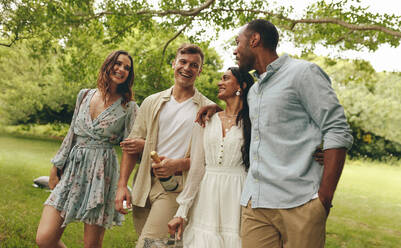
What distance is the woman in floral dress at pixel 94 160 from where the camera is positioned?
376cm

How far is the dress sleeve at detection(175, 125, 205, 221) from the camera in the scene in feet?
9.93

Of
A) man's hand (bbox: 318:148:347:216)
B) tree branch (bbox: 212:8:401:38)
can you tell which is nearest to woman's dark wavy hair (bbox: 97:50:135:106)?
man's hand (bbox: 318:148:347:216)

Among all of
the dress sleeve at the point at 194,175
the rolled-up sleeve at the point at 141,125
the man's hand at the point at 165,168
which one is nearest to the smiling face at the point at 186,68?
the rolled-up sleeve at the point at 141,125

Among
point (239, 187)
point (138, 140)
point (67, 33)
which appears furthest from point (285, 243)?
point (67, 33)

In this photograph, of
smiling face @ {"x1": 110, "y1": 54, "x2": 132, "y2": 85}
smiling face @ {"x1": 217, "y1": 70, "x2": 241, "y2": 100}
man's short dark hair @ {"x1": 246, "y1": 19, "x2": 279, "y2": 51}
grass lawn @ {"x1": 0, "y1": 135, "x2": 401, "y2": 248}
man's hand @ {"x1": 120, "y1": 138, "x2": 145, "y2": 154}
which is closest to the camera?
man's short dark hair @ {"x1": 246, "y1": 19, "x2": 279, "y2": 51}

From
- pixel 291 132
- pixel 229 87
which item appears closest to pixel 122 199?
pixel 229 87

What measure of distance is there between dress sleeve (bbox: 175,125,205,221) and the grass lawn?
4967mm

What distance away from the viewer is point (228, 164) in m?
3.05

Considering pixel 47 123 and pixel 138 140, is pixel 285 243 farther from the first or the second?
pixel 47 123

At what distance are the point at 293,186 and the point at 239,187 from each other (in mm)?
701

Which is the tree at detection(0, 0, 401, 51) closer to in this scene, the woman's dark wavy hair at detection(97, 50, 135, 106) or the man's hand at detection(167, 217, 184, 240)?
the woman's dark wavy hair at detection(97, 50, 135, 106)

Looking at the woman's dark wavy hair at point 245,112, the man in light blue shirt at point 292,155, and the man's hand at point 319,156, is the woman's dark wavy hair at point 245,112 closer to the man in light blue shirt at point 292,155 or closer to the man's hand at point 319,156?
the man in light blue shirt at point 292,155

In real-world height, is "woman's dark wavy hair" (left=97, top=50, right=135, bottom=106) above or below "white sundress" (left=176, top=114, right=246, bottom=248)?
above

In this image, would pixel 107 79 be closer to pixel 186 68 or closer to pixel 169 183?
pixel 186 68
